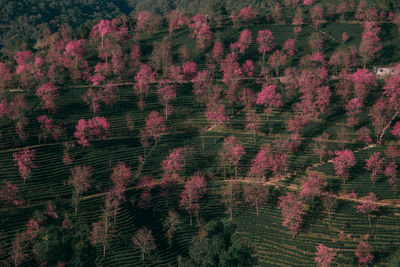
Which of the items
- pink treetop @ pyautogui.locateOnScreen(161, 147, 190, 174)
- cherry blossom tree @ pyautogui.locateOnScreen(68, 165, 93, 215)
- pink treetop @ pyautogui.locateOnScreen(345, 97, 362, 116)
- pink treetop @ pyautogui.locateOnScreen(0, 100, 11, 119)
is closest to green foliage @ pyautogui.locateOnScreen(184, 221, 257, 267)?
pink treetop @ pyautogui.locateOnScreen(161, 147, 190, 174)

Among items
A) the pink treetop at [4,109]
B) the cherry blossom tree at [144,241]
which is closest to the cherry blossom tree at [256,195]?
the cherry blossom tree at [144,241]

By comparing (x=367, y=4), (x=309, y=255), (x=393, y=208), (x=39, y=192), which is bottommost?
(x=309, y=255)

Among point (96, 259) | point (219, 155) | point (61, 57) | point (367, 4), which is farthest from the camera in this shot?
point (367, 4)

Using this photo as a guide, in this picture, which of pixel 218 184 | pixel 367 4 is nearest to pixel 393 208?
pixel 218 184

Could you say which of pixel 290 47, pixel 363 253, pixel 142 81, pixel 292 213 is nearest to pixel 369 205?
pixel 363 253

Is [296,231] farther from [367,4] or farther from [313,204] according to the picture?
[367,4]
